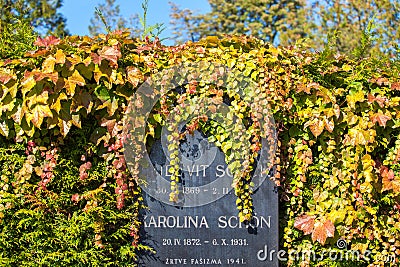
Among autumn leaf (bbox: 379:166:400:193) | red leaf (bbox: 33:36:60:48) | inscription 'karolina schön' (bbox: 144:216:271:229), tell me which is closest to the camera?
red leaf (bbox: 33:36:60:48)

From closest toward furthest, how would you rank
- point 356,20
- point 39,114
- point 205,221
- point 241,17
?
1. point 39,114
2. point 205,221
3. point 356,20
4. point 241,17

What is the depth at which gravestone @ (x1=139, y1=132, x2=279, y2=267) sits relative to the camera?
121 inches

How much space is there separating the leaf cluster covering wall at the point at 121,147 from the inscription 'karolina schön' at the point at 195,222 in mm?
104

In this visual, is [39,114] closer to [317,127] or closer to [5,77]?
[5,77]

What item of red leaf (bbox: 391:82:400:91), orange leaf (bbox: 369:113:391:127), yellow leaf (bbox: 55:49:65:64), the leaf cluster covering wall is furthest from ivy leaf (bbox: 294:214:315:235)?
yellow leaf (bbox: 55:49:65:64)

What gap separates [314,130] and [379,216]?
0.69m

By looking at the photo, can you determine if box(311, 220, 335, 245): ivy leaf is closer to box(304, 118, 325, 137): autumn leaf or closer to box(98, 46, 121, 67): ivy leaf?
box(304, 118, 325, 137): autumn leaf

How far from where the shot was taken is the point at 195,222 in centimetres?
309

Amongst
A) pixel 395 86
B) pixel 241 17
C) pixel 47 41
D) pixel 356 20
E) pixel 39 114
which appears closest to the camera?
pixel 39 114

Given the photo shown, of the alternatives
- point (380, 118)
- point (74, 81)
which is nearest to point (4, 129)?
point (74, 81)

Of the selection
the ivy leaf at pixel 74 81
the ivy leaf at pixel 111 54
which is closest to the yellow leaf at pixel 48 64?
the ivy leaf at pixel 74 81

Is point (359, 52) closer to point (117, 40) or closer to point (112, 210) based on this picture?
point (117, 40)

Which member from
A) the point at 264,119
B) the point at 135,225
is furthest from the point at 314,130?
the point at 135,225

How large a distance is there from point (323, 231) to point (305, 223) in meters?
0.11
